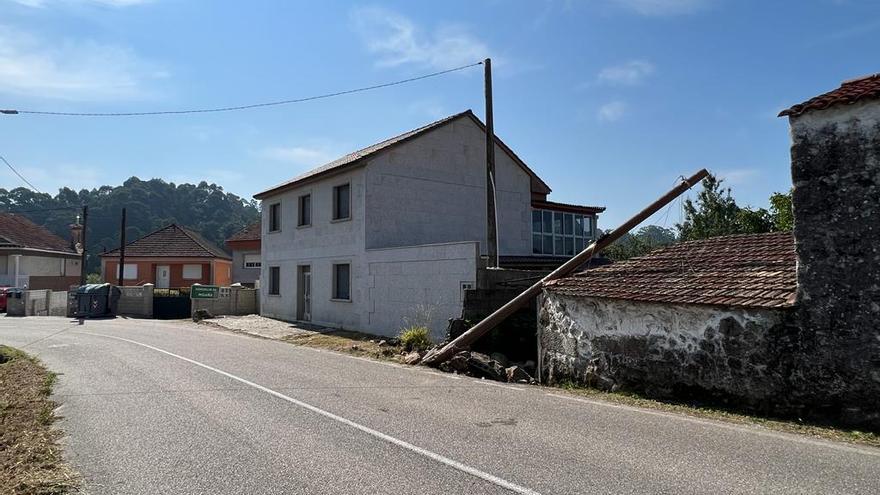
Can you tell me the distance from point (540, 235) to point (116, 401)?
19435mm

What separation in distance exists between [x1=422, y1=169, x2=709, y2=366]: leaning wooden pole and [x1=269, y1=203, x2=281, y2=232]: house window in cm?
1496

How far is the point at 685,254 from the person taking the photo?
472 inches

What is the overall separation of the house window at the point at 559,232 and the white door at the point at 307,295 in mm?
9344

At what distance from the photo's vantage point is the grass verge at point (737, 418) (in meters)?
6.94

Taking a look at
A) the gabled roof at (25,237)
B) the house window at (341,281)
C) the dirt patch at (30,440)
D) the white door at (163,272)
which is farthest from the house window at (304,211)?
the gabled roof at (25,237)

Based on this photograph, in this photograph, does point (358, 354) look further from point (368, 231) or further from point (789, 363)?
point (789, 363)

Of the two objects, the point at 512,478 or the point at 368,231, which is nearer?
the point at 512,478

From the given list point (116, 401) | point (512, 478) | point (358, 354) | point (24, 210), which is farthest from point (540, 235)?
point (24, 210)

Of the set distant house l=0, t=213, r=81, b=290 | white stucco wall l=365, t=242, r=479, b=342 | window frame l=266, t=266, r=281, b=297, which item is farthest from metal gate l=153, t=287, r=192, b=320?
distant house l=0, t=213, r=81, b=290

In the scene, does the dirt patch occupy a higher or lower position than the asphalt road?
higher

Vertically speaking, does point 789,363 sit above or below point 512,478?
above

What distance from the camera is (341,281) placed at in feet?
70.5

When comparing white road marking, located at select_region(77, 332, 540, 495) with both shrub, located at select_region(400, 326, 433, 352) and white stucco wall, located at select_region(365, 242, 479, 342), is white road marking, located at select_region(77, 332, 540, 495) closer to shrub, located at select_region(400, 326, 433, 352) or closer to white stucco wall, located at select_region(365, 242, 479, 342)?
shrub, located at select_region(400, 326, 433, 352)

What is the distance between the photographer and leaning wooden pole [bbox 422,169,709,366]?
1297 centimetres
